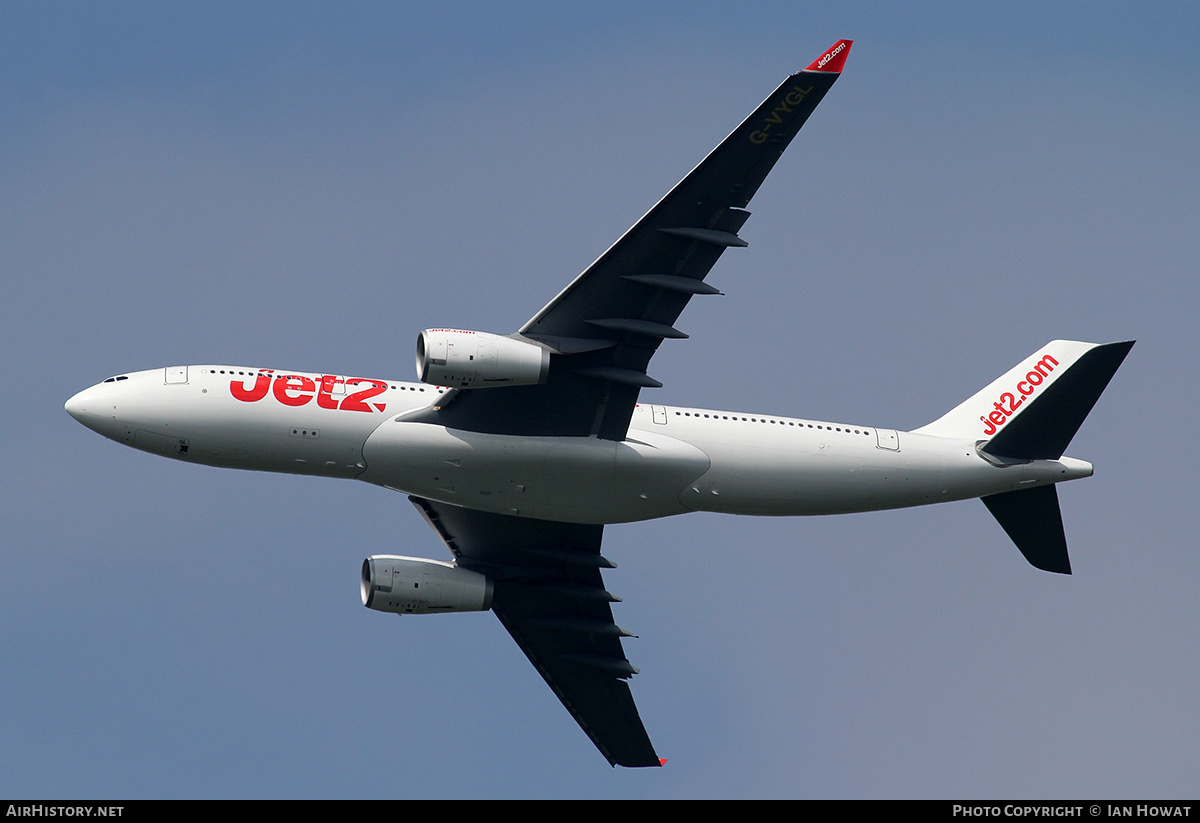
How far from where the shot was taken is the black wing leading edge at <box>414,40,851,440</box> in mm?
38375

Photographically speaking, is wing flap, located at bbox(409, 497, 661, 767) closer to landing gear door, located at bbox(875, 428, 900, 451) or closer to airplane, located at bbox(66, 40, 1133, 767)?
airplane, located at bbox(66, 40, 1133, 767)

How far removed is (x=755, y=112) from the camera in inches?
1497

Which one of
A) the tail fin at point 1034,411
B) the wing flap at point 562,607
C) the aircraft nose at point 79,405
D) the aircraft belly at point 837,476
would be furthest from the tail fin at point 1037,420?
the aircraft nose at point 79,405

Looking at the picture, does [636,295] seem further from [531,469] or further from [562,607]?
[562,607]

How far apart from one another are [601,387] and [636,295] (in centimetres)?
323

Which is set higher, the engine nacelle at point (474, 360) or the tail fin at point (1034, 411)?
the engine nacelle at point (474, 360)

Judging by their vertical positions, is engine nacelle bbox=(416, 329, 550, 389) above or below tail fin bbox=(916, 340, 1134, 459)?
above

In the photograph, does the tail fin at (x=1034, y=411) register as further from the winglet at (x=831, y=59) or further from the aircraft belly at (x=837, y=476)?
the winglet at (x=831, y=59)

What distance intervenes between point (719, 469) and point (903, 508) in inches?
287

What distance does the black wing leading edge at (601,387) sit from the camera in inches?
1535

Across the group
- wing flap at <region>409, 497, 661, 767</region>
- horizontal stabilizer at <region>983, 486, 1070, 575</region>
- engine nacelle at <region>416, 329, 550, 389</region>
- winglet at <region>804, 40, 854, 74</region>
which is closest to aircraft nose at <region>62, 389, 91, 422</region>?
engine nacelle at <region>416, 329, 550, 389</region>

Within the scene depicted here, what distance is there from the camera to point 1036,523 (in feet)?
159

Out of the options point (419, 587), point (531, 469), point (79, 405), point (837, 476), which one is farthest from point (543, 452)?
point (79, 405)

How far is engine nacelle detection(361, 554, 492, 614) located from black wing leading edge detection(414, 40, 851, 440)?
27.1 feet
